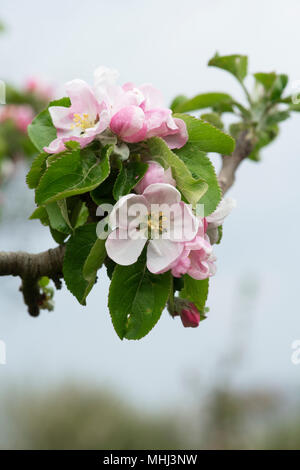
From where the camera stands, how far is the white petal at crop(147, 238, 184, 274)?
785 mm

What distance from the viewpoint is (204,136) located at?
875 millimetres

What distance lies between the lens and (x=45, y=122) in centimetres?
96

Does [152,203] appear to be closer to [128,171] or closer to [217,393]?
[128,171]

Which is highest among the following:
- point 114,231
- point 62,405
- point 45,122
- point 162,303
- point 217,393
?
point 45,122

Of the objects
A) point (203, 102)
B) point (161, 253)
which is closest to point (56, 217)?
point (161, 253)

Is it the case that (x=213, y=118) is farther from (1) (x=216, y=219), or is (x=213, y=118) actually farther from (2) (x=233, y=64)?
(1) (x=216, y=219)

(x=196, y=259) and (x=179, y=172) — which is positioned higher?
(x=179, y=172)

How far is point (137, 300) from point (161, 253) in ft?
0.28

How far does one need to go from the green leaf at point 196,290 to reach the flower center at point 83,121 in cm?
26

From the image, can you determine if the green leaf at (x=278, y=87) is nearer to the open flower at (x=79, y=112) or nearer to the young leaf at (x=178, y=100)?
the young leaf at (x=178, y=100)

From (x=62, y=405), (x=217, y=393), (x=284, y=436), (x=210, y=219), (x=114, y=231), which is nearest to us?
(x=114, y=231)
